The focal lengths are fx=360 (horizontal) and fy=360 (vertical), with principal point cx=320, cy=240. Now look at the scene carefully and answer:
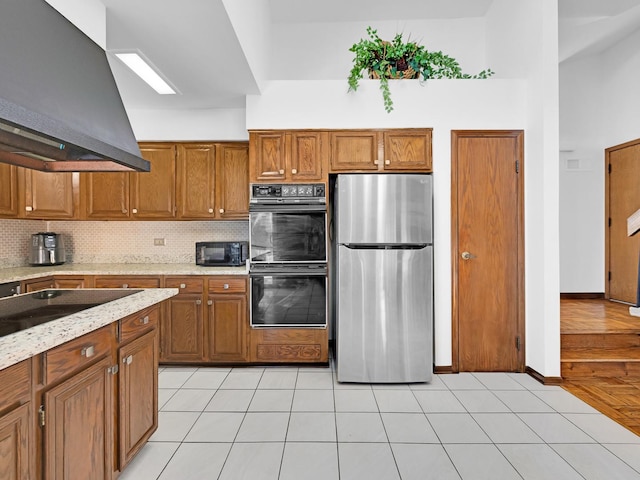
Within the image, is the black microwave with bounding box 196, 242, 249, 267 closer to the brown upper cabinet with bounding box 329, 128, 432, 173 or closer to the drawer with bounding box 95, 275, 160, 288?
the drawer with bounding box 95, 275, 160, 288

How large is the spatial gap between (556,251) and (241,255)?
9.14ft

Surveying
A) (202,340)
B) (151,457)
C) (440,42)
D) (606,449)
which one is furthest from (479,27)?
(151,457)

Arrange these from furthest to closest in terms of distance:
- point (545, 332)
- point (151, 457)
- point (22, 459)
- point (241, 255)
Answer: point (241, 255) → point (545, 332) → point (151, 457) → point (22, 459)

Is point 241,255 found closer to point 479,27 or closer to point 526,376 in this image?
point 526,376

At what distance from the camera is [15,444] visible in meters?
1.08

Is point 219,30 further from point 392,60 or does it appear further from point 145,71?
point 392,60

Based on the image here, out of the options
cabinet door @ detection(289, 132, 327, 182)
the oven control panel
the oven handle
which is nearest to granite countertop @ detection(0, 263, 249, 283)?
the oven handle

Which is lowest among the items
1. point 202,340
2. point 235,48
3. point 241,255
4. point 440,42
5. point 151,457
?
point 151,457

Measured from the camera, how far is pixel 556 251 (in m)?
2.91

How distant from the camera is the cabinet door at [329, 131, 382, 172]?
3189mm

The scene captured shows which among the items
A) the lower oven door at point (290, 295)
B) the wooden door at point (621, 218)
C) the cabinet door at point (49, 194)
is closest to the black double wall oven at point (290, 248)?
the lower oven door at point (290, 295)

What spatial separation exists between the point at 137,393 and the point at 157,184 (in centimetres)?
239

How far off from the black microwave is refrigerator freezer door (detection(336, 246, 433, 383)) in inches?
46.7

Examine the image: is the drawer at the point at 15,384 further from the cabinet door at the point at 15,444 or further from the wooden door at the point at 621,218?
the wooden door at the point at 621,218
